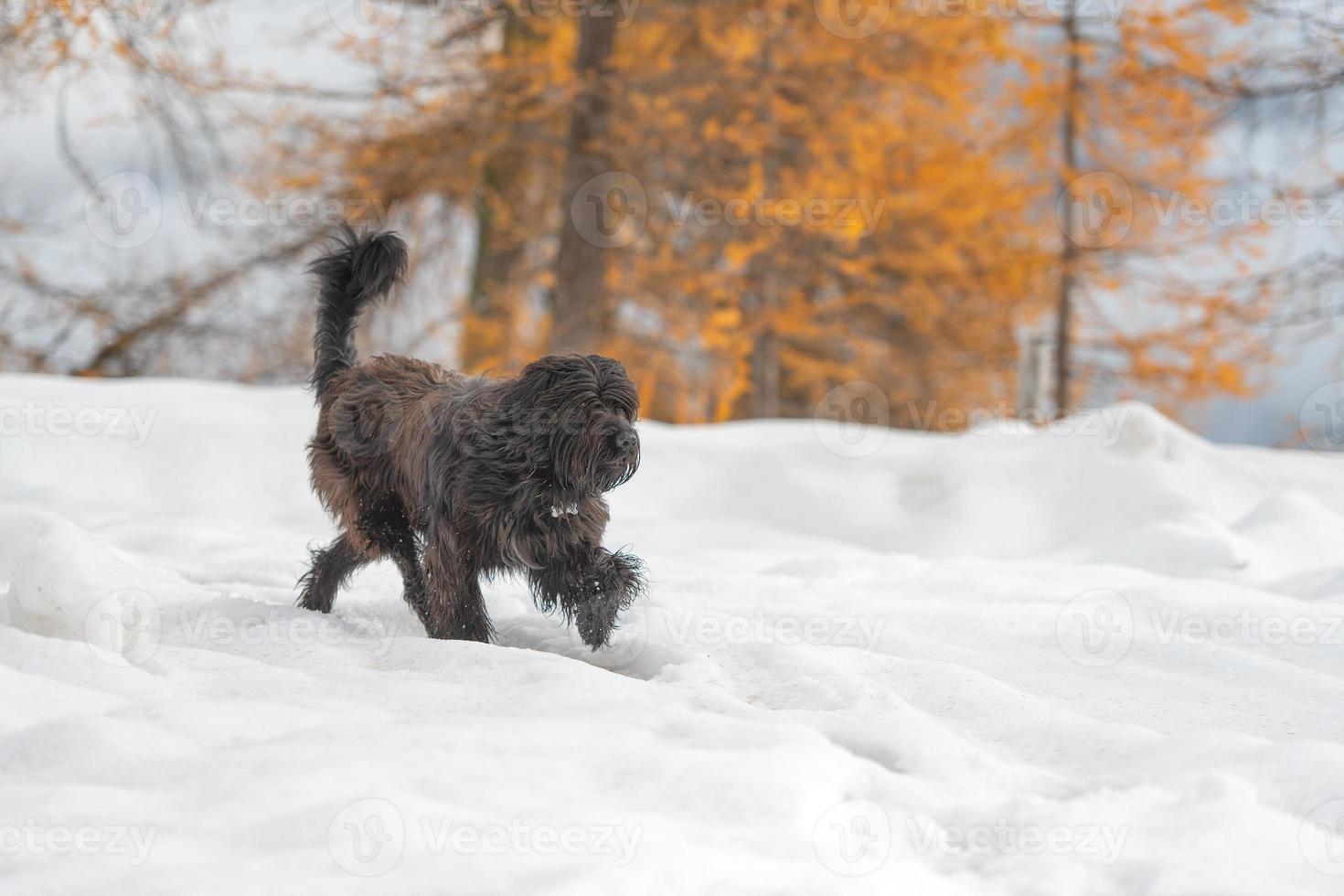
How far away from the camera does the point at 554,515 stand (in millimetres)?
3840

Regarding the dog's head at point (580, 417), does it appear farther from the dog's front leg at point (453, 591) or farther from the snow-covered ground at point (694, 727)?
the snow-covered ground at point (694, 727)

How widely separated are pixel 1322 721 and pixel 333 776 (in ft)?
9.85

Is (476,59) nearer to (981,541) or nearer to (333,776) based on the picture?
(981,541)

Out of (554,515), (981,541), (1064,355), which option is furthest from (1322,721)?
(1064,355)

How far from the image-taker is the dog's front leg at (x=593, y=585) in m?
3.90

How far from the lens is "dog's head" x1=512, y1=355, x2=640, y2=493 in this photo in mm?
3646
